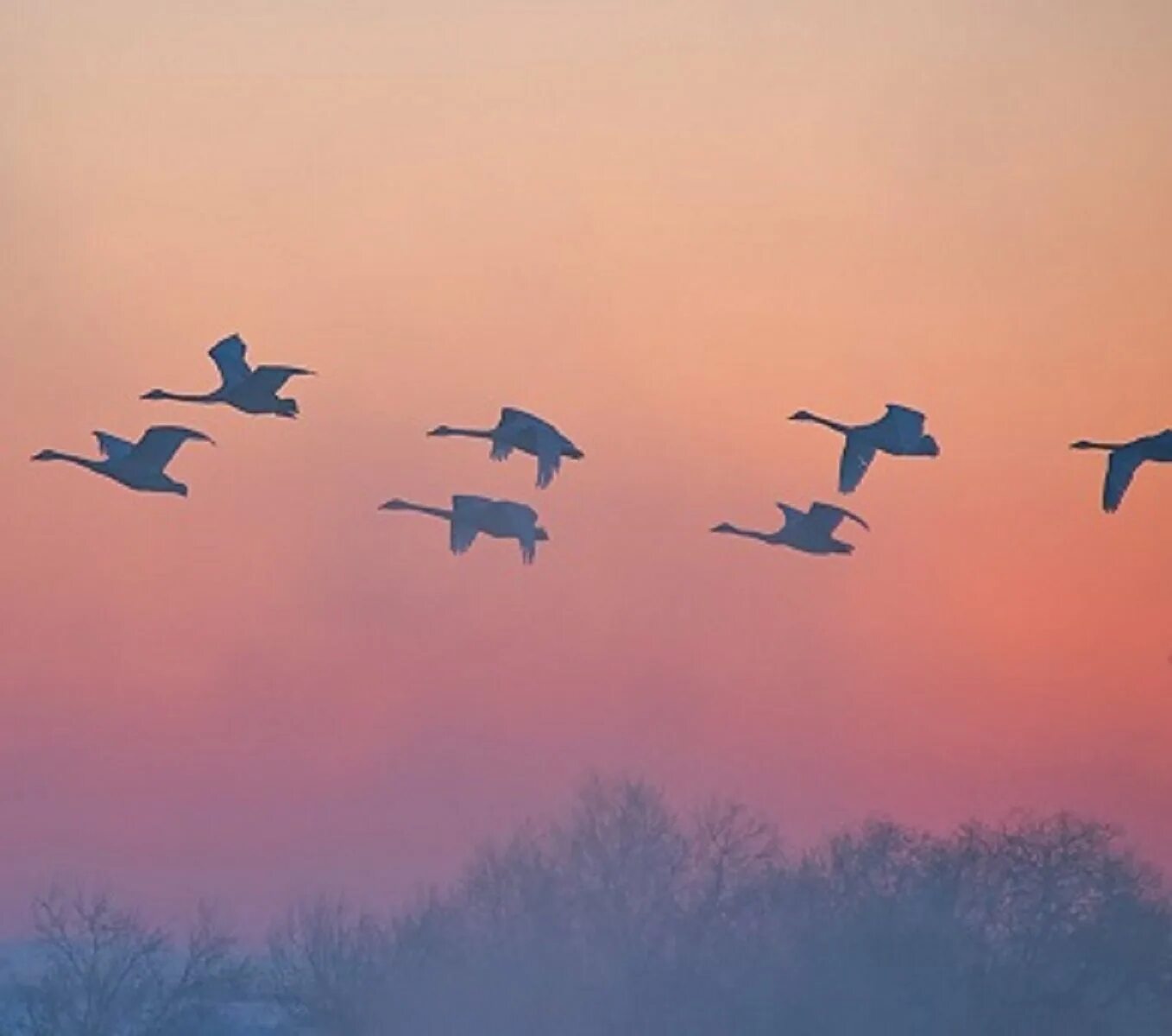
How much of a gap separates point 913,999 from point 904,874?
20.8 ft

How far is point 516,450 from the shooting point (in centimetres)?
4347

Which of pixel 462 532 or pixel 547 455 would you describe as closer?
pixel 547 455

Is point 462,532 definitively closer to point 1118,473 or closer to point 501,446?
point 501,446

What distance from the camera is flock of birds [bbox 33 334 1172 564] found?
139 ft

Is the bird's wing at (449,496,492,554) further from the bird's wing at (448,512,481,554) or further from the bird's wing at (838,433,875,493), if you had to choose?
the bird's wing at (838,433,875,493)

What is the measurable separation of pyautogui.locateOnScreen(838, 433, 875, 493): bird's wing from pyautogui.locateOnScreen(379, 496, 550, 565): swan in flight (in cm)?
367

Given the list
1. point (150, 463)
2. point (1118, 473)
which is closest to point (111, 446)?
point (150, 463)

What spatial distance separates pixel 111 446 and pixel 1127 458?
40.5 feet

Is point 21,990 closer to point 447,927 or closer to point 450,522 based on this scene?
point 447,927

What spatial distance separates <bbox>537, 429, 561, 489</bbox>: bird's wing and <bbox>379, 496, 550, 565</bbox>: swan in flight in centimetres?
265

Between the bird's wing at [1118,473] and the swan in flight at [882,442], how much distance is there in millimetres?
1968

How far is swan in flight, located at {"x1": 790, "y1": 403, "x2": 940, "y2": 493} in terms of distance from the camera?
4278 centimetres

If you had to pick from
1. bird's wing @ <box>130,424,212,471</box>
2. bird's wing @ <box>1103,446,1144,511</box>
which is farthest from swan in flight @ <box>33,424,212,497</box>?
bird's wing @ <box>1103,446,1144,511</box>

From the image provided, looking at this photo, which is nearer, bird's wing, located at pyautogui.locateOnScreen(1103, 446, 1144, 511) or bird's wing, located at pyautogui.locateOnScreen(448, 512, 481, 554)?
bird's wing, located at pyautogui.locateOnScreen(1103, 446, 1144, 511)
